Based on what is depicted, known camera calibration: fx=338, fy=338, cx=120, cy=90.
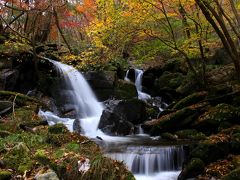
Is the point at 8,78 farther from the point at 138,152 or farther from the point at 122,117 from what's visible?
the point at 138,152

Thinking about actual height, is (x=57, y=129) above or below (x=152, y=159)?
above

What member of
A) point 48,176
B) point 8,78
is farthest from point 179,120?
point 48,176

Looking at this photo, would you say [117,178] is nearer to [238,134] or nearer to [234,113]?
[238,134]

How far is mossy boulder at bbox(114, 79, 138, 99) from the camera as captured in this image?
1970 centimetres

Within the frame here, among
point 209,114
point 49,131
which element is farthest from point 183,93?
point 49,131

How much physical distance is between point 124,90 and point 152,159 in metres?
9.51

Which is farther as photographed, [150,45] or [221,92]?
[150,45]

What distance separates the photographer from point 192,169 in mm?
9703

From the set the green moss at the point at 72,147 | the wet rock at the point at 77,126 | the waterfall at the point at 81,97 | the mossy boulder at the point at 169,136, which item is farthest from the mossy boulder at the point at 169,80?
the green moss at the point at 72,147

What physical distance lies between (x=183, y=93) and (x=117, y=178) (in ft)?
42.0

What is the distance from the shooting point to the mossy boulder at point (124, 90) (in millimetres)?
19703

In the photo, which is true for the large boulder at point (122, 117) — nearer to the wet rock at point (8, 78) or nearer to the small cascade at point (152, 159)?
the small cascade at point (152, 159)

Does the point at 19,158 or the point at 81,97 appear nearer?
the point at 19,158

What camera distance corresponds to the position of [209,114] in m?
13.3
